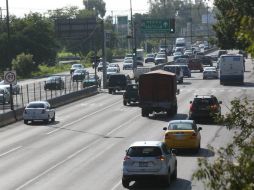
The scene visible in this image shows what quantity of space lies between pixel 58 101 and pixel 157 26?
45840mm

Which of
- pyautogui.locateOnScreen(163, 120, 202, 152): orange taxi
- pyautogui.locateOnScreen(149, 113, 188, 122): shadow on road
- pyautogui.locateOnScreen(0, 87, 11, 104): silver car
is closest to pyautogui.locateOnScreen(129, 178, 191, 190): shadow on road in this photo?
pyautogui.locateOnScreen(163, 120, 202, 152): orange taxi

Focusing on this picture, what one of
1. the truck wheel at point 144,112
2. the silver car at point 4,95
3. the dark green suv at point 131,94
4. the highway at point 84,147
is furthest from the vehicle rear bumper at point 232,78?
the truck wheel at point 144,112

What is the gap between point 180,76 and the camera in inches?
3295

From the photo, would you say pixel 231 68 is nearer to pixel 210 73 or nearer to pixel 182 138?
pixel 210 73

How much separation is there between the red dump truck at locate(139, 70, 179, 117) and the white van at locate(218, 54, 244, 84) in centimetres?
2840

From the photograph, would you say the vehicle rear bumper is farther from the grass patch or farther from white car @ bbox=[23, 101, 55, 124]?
the grass patch

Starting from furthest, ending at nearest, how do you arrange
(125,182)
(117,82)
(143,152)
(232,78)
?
(232,78) → (117,82) → (125,182) → (143,152)

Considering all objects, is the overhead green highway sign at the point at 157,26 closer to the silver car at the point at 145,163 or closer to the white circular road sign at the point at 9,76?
the white circular road sign at the point at 9,76

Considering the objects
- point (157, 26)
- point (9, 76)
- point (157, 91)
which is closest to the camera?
point (157, 91)

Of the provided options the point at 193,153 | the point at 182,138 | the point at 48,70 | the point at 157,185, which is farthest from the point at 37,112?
the point at 48,70

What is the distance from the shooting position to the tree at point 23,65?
111588 mm

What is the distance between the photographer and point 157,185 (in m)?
24.8

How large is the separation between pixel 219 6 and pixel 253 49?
54774 mm

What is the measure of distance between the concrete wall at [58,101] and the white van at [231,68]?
1288cm
